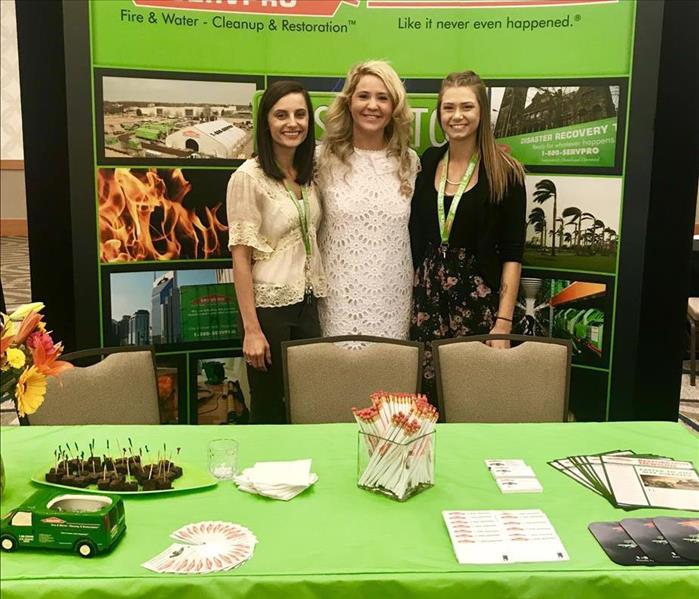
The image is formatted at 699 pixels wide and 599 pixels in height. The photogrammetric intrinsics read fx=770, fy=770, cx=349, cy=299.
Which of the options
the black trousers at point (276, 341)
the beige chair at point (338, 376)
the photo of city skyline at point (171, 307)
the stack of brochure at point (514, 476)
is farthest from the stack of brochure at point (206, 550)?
the photo of city skyline at point (171, 307)

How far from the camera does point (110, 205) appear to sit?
329cm

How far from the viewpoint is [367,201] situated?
9.67ft

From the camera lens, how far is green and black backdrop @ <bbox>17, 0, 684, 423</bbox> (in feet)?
10.6

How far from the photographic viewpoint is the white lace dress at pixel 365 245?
296 centimetres

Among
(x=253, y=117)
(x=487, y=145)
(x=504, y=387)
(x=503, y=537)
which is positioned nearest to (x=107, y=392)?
(x=504, y=387)

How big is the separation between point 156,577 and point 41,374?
47 centimetres

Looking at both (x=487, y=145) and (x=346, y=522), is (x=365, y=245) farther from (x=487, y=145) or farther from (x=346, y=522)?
(x=346, y=522)

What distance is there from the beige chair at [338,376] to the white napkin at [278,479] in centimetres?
67

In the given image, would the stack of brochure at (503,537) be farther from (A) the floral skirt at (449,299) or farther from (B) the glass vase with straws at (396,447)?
(A) the floral skirt at (449,299)

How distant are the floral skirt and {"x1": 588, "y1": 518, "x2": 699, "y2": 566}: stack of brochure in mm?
1573

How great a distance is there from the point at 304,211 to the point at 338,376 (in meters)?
0.74

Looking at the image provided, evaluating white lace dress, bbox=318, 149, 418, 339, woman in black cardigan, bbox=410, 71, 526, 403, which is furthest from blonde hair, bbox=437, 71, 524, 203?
white lace dress, bbox=318, 149, 418, 339

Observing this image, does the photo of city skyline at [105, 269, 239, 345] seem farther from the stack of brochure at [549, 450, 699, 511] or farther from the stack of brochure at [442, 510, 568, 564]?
the stack of brochure at [442, 510, 568, 564]

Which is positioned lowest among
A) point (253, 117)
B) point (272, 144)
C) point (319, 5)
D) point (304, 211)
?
point (304, 211)
